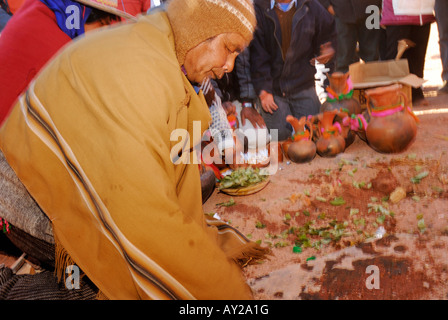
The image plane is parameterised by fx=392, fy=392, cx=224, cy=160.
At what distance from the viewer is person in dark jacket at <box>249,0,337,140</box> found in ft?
17.8

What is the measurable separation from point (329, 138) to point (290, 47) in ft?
6.26

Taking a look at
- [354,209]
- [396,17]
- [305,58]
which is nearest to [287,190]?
[354,209]

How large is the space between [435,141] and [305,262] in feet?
8.95

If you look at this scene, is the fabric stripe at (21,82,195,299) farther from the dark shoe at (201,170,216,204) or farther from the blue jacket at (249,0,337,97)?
the blue jacket at (249,0,337,97)

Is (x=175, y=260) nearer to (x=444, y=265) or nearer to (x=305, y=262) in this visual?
(x=305, y=262)

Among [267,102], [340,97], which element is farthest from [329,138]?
[267,102]

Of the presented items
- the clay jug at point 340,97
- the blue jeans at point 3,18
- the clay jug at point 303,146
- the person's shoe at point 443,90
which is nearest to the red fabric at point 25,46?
the blue jeans at point 3,18

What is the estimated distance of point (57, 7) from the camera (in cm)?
242

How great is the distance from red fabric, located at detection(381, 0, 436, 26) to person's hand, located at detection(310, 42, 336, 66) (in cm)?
103

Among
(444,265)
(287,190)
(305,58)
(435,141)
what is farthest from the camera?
(305,58)

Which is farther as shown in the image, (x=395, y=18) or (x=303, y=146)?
(x=395, y=18)

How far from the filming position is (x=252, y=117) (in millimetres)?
5246

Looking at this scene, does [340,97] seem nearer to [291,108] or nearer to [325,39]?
[291,108]

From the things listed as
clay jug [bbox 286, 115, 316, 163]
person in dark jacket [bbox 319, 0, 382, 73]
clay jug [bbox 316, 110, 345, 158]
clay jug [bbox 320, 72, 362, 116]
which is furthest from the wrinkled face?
person in dark jacket [bbox 319, 0, 382, 73]
